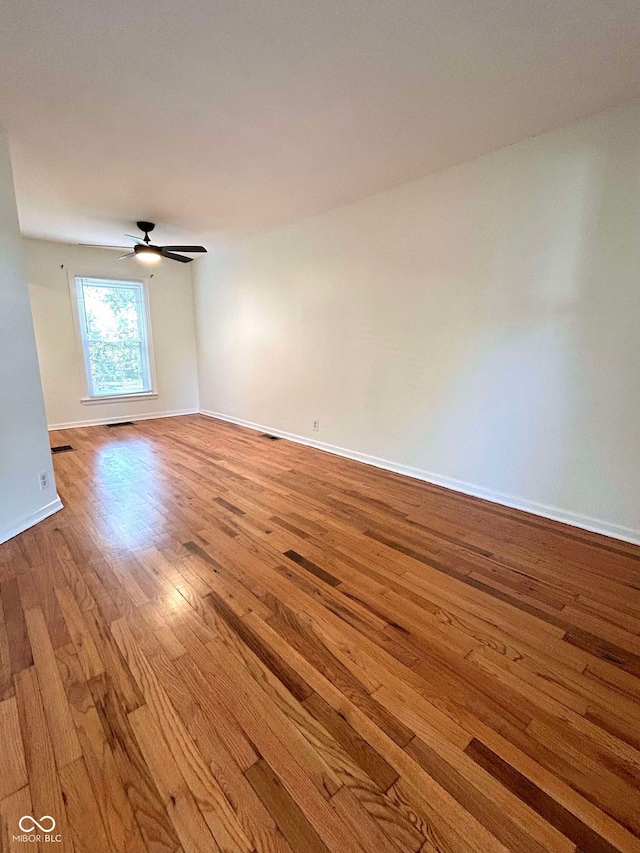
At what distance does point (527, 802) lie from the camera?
102 centimetres

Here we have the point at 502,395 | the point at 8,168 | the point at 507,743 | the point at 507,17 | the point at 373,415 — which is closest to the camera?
the point at 507,743

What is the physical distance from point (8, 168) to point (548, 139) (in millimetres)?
3520

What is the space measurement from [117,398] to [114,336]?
0.99m

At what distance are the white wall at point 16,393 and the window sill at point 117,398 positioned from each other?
3.49 meters

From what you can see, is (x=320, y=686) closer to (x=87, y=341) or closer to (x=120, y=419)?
(x=120, y=419)

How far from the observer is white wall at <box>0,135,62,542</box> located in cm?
233

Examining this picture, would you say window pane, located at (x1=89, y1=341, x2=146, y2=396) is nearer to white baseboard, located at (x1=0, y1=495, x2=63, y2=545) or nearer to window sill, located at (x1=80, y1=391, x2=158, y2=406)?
window sill, located at (x1=80, y1=391, x2=158, y2=406)

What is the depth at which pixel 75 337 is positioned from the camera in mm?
5512

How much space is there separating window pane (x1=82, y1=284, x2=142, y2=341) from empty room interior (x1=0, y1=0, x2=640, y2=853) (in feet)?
4.55

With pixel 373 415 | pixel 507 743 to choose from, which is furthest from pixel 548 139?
pixel 507 743

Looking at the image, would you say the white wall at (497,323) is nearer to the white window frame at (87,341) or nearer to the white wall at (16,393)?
the white wall at (16,393)

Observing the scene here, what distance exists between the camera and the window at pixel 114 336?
5613 millimetres

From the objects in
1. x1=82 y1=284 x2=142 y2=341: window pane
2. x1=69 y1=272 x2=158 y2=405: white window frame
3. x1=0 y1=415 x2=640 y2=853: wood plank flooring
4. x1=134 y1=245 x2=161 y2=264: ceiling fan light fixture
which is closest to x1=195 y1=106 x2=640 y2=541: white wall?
x1=0 y1=415 x2=640 y2=853: wood plank flooring

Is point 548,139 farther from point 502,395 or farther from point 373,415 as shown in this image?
point 373,415
